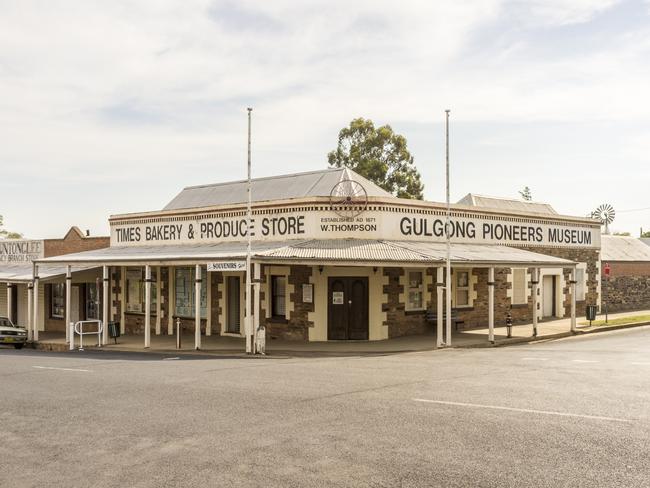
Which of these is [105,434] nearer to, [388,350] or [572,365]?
[572,365]

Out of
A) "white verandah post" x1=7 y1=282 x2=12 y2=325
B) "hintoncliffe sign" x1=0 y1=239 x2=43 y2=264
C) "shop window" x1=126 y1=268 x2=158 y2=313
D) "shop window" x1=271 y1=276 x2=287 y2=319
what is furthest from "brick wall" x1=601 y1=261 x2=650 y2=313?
"hintoncliffe sign" x1=0 y1=239 x2=43 y2=264

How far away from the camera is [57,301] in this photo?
109 ft

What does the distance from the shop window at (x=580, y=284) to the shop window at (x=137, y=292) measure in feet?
63.3

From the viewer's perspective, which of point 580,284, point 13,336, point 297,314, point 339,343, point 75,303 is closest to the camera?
point 339,343

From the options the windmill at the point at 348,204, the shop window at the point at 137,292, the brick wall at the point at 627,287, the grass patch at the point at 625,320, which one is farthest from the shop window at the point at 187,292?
the brick wall at the point at 627,287

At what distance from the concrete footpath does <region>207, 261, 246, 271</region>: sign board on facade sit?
8.32 ft

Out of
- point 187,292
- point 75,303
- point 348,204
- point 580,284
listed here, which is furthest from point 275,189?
point 580,284

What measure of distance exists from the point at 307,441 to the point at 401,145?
45.6 m

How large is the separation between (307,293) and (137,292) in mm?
9726

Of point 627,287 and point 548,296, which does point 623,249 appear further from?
point 548,296

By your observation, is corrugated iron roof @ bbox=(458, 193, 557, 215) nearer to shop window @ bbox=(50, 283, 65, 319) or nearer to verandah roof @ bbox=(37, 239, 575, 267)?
verandah roof @ bbox=(37, 239, 575, 267)

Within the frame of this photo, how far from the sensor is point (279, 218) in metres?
24.7

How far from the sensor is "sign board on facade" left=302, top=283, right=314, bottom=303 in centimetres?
2312

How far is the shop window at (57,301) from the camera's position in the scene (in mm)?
32750
